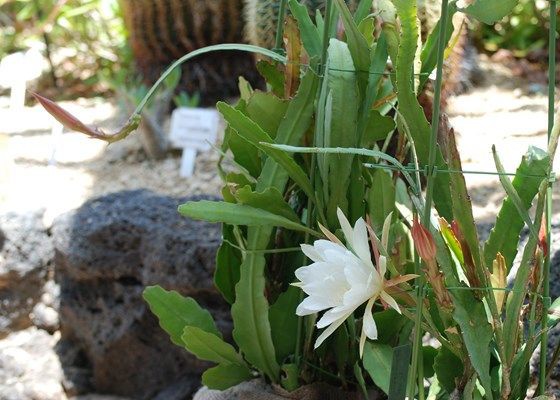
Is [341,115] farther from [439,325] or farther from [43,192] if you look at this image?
[43,192]

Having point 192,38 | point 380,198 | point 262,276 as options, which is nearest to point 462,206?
point 380,198

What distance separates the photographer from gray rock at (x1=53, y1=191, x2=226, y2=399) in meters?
1.98

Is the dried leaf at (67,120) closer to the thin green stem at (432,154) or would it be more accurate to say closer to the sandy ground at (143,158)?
the thin green stem at (432,154)

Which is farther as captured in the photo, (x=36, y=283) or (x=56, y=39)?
(x=56, y=39)

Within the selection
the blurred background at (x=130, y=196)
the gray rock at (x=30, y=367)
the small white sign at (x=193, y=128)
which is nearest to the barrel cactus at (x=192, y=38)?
the blurred background at (x=130, y=196)

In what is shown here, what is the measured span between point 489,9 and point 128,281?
148 cm

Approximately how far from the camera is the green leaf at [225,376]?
3.70ft

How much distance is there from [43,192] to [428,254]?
195 cm

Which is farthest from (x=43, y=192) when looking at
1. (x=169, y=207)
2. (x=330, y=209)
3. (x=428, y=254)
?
(x=428, y=254)

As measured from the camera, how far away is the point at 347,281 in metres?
0.87

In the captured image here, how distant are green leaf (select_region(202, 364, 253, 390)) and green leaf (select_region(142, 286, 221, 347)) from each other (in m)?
0.05

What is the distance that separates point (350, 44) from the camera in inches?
39.8

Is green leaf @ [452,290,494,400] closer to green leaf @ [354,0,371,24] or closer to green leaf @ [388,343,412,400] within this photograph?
green leaf @ [388,343,412,400]

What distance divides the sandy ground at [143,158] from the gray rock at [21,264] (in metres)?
0.05
